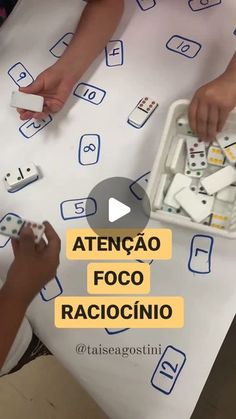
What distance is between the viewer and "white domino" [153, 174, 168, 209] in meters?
0.54

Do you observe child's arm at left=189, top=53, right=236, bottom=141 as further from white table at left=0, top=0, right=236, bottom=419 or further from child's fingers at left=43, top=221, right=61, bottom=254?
child's fingers at left=43, top=221, right=61, bottom=254

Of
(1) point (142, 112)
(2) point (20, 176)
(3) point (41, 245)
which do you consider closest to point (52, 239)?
(3) point (41, 245)

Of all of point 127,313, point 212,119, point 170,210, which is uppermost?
point 212,119

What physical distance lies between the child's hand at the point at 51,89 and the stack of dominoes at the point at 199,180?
179 millimetres

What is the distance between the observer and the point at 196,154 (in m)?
0.56

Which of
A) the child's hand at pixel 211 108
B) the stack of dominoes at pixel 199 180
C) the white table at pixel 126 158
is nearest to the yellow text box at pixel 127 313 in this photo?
the white table at pixel 126 158

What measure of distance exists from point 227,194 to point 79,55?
30 cm

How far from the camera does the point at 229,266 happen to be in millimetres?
529

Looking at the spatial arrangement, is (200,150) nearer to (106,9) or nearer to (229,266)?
(229,266)

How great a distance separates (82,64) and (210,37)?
0.19 meters

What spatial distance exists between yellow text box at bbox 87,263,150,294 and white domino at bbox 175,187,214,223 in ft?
0.28

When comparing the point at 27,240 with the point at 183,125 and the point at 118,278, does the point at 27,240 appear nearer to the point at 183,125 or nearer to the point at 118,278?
the point at 118,278

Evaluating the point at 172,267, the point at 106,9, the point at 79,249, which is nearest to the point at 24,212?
the point at 79,249

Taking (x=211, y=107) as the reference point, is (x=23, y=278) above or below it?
below
